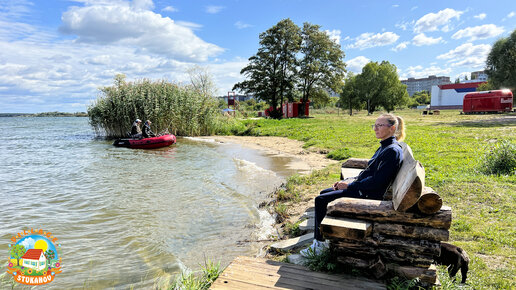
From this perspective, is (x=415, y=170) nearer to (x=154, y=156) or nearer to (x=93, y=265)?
(x=93, y=265)

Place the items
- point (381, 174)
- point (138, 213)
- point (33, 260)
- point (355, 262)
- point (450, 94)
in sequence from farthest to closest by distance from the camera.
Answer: point (450, 94), point (138, 213), point (33, 260), point (381, 174), point (355, 262)

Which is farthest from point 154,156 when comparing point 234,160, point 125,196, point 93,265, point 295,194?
point 93,265

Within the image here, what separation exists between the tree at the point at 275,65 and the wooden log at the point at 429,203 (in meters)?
36.6

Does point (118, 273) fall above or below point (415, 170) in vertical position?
below

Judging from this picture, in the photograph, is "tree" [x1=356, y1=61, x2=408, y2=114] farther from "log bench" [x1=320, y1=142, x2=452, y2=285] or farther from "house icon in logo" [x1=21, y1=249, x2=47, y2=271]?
"house icon in logo" [x1=21, y1=249, x2=47, y2=271]

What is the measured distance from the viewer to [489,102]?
31.4m

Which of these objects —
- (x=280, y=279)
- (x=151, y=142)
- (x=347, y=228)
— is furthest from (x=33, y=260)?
(x=151, y=142)

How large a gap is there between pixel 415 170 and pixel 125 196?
24.2ft

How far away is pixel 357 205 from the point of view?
2.80 m

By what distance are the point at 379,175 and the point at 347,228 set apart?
840mm

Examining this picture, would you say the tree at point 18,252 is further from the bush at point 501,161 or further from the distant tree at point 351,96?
the distant tree at point 351,96

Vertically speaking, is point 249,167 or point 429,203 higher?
point 429,203

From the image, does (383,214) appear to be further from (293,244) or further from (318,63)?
(318,63)

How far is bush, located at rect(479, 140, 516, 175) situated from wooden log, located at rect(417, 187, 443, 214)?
18.8 feet
